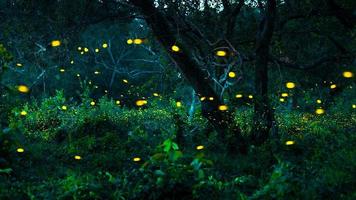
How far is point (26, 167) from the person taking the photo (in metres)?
7.87

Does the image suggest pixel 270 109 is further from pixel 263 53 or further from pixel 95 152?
pixel 95 152

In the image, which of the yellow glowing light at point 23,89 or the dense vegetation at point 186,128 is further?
the yellow glowing light at point 23,89

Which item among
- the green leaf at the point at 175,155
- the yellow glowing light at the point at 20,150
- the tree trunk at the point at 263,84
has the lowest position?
the yellow glowing light at the point at 20,150

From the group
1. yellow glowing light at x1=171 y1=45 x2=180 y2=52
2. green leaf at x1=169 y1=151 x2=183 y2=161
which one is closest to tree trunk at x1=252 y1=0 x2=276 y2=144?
yellow glowing light at x1=171 y1=45 x2=180 y2=52

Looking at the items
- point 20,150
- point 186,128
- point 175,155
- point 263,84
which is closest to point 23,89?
point 175,155

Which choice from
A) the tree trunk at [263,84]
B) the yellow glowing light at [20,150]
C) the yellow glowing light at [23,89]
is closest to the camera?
the yellow glowing light at [23,89]

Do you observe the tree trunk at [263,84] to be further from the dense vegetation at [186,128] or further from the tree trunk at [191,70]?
the tree trunk at [191,70]

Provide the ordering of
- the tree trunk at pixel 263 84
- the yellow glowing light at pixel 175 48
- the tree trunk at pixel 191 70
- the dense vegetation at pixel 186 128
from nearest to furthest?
the dense vegetation at pixel 186 128
the yellow glowing light at pixel 175 48
the tree trunk at pixel 191 70
the tree trunk at pixel 263 84

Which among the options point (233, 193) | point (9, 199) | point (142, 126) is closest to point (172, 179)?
point (233, 193)

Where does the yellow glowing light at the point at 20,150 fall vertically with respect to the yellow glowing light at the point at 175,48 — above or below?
below

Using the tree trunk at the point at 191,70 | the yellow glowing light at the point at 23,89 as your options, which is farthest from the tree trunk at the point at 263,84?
the yellow glowing light at the point at 23,89

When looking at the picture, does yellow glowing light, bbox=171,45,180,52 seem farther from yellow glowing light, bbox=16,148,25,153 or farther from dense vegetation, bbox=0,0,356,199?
yellow glowing light, bbox=16,148,25,153

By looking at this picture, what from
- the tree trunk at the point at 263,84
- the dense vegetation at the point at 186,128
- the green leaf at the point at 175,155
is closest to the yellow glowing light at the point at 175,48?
the dense vegetation at the point at 186,128

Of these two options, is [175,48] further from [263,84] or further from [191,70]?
[263,84]
